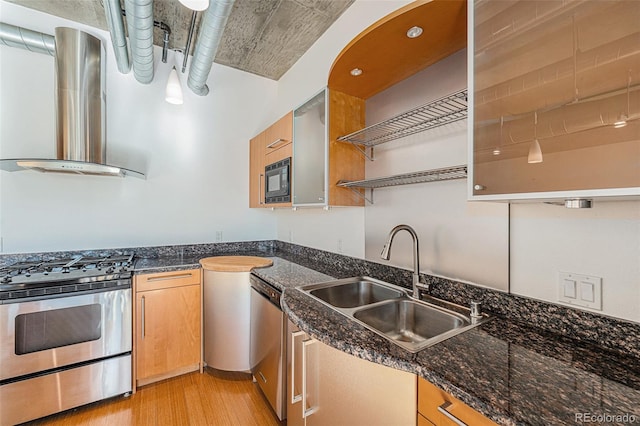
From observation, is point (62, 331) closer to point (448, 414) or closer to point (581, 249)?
point (448, 414)

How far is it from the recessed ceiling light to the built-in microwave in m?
1.20

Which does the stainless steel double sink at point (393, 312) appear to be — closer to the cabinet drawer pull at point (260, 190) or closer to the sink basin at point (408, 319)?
the sink basin at point (408, 319)

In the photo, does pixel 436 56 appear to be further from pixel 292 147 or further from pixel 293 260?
pixel 293 260

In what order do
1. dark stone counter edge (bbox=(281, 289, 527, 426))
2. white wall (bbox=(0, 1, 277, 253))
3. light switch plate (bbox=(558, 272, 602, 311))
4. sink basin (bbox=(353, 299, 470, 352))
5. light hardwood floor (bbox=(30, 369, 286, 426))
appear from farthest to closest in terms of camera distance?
white wall (bbox=(0, 1, 277, 253))
light hardwood floor (bbox=(30, 369, 286, 426))
sink basin (bbox=(353, 299, 470, 352))
light switch plate (bbox=(558, 272, 602, 311))
dark stone counter edge (bbox=(281, 289, 527, 426))

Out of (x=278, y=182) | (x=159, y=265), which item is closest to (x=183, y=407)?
(x=159, y=265)

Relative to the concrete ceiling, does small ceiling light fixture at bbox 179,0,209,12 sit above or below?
below

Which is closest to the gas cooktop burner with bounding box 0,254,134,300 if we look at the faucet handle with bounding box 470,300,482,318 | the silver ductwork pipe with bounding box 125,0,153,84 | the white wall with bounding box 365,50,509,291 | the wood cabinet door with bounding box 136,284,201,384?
the wood cabinet door with bounding box 136,284,201,384

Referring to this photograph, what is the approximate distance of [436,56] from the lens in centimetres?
133

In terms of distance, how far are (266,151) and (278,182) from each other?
0.46 metres

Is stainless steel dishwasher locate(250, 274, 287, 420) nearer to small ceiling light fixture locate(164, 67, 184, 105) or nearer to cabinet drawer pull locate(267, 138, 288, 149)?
cabinet drawer pull locate(267, 138, 288, 149)

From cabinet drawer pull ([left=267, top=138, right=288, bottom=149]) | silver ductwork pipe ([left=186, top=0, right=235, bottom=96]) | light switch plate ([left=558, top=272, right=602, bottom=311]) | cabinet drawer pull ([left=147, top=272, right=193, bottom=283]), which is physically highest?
silver ductwork pipe ([left=186, top=0, right=235, bottom=96])

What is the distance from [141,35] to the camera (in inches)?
73.5

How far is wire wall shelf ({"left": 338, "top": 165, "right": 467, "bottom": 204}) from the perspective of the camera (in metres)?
1.17

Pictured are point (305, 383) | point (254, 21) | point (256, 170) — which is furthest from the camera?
point (256, 170)
